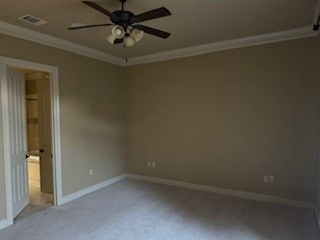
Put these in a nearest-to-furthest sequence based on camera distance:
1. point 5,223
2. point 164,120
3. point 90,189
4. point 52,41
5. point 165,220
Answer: point 5,223, point 165,220, point 52,41, point 90,189, point 164,120

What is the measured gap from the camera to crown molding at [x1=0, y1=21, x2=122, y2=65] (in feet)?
10.4

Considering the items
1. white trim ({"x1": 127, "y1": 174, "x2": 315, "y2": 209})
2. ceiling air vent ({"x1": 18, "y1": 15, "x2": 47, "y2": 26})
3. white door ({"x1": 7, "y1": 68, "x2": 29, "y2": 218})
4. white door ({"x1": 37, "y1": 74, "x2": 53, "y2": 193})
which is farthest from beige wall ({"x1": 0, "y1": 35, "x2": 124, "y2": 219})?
white trim ({"x1": 127, "y1": 174, "x2": 315, "y2": 209})

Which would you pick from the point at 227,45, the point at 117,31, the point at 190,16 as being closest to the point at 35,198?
the point at 117,31

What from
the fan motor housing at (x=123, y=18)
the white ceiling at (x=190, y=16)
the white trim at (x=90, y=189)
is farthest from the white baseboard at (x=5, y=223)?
the fan motor housing at (x=123, y=18)

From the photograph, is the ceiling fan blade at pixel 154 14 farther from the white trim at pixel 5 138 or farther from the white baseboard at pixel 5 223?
the white baseboard at pixel 5 223

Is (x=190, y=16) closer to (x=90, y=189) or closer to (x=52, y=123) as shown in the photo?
(x=52, y=123)

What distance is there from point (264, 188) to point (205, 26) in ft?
9.17

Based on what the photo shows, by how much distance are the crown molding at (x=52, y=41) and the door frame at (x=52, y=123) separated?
36cm

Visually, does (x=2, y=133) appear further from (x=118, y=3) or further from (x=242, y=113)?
(x=242, y=113)

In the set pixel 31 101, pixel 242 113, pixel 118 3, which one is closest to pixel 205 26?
pixel 118 3

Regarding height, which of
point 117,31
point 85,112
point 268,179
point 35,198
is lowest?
point 35,198

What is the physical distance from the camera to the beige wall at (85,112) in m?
3.76

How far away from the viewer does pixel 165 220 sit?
3.30m

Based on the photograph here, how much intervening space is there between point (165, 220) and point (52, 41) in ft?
10.7
